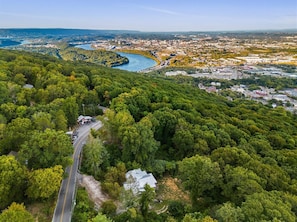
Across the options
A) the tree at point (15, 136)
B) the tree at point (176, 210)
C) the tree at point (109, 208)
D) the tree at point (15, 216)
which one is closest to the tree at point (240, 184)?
the tree at point (176, 210)

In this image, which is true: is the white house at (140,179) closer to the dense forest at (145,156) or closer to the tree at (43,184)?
the dense forest at (145,156)

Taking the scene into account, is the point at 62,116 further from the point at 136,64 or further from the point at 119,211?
the point at 136,64

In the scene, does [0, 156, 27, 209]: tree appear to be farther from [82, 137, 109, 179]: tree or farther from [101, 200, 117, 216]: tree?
[101, 200, 117, 216]: tree

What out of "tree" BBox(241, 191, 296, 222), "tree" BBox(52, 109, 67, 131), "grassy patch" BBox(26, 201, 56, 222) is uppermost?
"tree" BBox(52, 109, 67, 131)

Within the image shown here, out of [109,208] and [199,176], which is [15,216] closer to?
[109,208]

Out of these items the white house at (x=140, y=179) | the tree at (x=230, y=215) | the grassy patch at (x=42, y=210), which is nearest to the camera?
the tree at (x=230, y=215)

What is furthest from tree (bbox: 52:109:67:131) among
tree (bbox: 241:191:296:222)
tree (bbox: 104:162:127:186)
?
tree (bbox: 241:191:296:222)

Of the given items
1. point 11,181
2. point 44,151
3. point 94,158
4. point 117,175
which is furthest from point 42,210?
point 117,175
